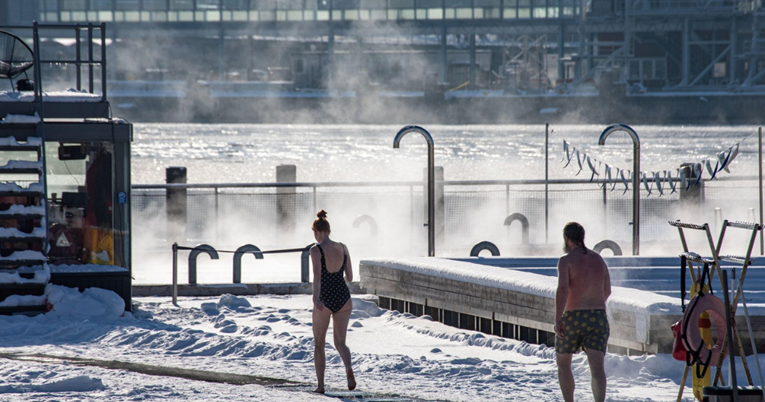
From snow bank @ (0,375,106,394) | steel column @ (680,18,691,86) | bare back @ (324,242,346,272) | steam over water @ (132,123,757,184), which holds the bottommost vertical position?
snow bank @ (0,375,106,394)

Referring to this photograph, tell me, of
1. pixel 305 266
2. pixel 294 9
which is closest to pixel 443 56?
pixel 294 9

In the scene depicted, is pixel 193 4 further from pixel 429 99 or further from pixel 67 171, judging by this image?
pixel 67 171

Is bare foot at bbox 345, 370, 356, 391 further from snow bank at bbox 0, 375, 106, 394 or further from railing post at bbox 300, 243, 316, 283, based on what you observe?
railing post at bbox 300, 243, 316, 283

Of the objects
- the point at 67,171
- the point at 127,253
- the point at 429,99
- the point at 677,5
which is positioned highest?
the point at 677,5

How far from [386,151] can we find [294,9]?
125 ft

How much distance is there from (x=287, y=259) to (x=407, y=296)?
250 inches

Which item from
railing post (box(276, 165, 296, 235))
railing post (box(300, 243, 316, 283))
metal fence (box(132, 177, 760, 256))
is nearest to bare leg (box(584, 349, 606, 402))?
railing post (box(300, 243, 316, 283))

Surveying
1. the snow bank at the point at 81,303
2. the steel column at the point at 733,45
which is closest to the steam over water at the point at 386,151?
the steel column at the point at 733,45

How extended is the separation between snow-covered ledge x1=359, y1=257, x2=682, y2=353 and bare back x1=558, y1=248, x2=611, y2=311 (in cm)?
180

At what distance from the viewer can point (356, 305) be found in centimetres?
1255

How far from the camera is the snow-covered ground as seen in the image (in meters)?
8.08

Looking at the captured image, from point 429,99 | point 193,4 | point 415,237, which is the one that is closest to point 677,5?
point 429,99

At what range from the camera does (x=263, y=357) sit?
9539mm

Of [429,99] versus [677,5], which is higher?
[677,5]
